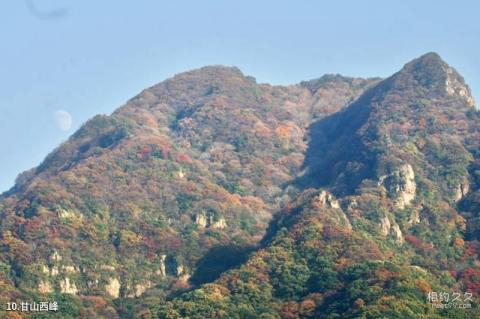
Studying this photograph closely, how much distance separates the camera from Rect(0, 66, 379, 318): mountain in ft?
392

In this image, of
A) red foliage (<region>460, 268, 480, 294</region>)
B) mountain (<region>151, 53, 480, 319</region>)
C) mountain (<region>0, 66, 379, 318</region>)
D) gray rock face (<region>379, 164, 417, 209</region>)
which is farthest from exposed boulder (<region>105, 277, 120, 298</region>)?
gray rock face (<region>379, 164, 417, 209</region>)

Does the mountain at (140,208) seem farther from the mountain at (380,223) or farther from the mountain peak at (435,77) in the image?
the mountain peak at (435,77)

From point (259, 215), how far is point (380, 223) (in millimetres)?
23927

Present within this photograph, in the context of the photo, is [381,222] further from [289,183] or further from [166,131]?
[166,131]

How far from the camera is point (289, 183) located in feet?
561

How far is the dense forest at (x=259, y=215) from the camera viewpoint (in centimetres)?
10700

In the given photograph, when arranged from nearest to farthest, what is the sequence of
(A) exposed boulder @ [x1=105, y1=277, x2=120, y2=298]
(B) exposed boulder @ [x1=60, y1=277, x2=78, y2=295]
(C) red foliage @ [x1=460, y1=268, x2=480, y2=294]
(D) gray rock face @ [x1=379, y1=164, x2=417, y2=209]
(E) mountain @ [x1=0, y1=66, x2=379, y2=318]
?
(C) red foliage @ [x1=460, y1=268, x2=480, y2=294], (B) exposed boulder @ [x1=60, y1=277, x2=78, y2=295], (E) mountain @ [x1=0, y1=66, x2=379, y2=318], (A) exposed boulder @ [x1=105, y1=277, x2=120, y2=298], (D) gray rock face @ [x1=379, y1=164, x2=417, y2=209]

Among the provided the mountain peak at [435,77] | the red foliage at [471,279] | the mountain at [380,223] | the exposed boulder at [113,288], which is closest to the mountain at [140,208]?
the exposed boulder at [113,288]

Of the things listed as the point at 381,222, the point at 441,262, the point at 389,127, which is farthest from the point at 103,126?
the point at 441,262

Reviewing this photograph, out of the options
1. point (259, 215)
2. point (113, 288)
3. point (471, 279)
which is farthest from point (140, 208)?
point (471, 279)

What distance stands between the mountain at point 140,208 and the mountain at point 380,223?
23.7 feet

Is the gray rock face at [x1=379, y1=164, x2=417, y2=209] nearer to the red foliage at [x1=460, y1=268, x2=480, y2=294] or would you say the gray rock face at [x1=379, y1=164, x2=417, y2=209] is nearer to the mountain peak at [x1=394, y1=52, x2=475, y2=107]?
the red foliage at [x1=460, y1=268, x2=480, y2=294]

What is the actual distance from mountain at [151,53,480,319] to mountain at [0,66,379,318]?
7232 mm

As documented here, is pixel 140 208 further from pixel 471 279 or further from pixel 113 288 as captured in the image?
pixel 471 279
